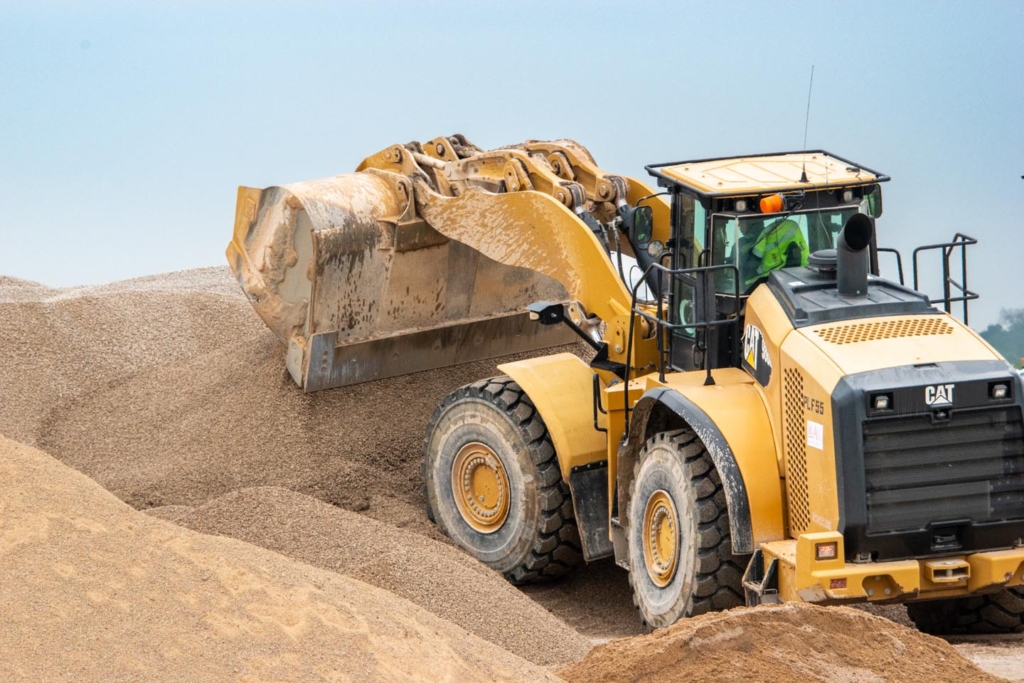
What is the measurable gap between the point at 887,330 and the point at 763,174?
1.34 metres

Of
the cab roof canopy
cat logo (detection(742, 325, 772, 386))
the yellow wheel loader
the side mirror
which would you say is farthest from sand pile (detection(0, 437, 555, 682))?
the side mirror

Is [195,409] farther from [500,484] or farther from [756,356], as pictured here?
[756,356]

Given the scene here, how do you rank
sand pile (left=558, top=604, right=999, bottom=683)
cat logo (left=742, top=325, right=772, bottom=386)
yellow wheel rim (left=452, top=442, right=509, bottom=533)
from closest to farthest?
sand pile (left=558, top=604, right=999, bottom=683), cat logo (left=742, top=325, right=772, bottom=386), yellow wheel rim (left=452, top=442, right=509, bottom=533)

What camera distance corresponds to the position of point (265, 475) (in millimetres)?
10430

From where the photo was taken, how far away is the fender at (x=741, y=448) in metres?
7.40

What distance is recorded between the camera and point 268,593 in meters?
6.62

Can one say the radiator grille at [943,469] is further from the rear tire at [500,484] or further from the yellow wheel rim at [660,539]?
the rear tire at [500,484]

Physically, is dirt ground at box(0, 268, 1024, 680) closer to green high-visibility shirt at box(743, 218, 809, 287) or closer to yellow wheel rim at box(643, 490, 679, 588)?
Result: yellow wheel rim at box(643, 490, 679, 588)

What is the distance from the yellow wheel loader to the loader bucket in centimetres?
2

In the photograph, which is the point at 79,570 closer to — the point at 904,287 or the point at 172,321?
the point at 904,287

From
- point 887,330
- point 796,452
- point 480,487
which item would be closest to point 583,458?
point 480,487

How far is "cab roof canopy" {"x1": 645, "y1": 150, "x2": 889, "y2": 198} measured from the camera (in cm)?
807

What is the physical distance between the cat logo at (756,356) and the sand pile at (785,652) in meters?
1.40

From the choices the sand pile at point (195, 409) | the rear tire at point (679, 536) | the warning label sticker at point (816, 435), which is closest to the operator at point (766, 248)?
the rear tire at point (679, 536)
